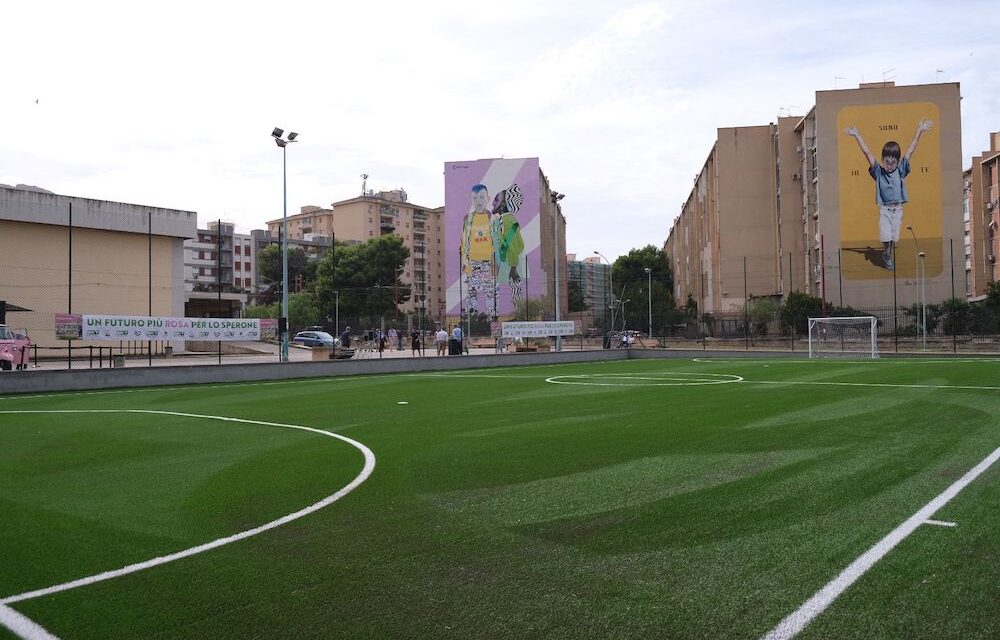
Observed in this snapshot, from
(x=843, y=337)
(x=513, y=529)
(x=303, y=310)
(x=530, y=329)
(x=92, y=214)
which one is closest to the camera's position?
(x=513, y=529)

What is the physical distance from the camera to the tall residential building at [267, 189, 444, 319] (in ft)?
391

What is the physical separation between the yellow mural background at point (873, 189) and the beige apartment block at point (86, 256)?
165ft

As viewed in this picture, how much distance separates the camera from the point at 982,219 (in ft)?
265

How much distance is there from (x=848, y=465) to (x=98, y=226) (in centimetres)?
4067

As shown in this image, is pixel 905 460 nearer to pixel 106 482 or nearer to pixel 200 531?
pixel 200 531

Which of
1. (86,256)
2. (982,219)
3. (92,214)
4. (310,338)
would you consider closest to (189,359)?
(86,256)

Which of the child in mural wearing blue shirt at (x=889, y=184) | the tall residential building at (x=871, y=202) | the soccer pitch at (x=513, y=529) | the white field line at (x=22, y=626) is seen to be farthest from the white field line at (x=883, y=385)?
the child in mural wearing blue shirt at (x=889, y=184)

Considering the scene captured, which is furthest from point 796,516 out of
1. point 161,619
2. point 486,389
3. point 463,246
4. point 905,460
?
point 463,246

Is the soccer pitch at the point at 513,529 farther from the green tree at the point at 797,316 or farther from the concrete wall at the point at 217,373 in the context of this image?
the green tree at the point at 797,316

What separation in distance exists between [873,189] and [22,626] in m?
69.6

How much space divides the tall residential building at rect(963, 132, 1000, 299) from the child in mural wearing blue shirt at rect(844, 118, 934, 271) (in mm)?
9113

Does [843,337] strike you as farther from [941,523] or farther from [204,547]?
[204,547]

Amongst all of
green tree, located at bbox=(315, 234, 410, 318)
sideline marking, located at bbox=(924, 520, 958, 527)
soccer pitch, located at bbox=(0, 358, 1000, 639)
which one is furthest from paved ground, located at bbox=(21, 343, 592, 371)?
green tree, located at bbox=(315, 234, 410, 318)

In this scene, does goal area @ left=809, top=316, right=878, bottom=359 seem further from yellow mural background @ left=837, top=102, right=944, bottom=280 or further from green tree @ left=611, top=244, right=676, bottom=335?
green tree @ left=611, top=244, right=676, bottom=335
